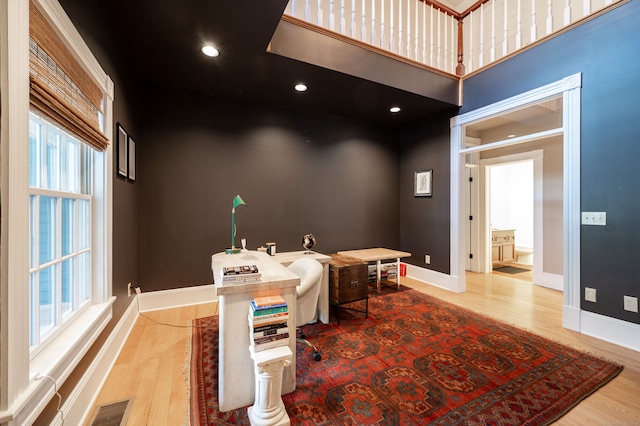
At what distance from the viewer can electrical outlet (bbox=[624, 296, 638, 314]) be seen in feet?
7.19

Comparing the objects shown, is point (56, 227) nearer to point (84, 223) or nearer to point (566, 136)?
point (84, 223)

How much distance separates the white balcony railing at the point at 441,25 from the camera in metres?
2.82

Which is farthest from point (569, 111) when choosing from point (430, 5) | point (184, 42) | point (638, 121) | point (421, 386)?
point (184, 42)

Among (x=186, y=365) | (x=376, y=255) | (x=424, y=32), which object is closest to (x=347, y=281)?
(x=376, y=255)

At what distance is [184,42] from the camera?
2.21m

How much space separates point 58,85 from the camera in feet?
4.04

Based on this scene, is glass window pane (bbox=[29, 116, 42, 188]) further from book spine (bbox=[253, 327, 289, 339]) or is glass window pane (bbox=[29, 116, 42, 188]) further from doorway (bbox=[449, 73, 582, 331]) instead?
doorway (bbox=[449, 73, 582, 331])

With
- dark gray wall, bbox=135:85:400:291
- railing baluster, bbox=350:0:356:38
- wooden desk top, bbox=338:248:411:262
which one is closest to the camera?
railing baluster, bbox=350:0:356:38

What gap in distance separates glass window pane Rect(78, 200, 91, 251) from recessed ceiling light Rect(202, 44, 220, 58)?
1567mm

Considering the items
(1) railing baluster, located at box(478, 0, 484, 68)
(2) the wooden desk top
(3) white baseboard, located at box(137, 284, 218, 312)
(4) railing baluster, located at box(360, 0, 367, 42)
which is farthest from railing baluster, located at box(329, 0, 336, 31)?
(3) white baseboard, located at box(137, 284, 218, 312)

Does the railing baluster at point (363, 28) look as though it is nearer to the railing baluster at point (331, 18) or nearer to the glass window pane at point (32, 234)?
the railing baluster at point (331, 18)

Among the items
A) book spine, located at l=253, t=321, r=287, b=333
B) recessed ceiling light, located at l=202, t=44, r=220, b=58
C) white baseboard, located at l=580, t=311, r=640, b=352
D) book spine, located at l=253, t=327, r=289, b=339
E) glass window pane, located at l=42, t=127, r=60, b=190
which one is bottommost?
white baseboard, located at l=580, t=311, r=640, b=352

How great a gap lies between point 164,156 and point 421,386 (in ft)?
10.8

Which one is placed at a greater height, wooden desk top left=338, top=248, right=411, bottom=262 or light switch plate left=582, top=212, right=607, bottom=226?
light switch plate left=582, top=212, right=607, bottom=226
